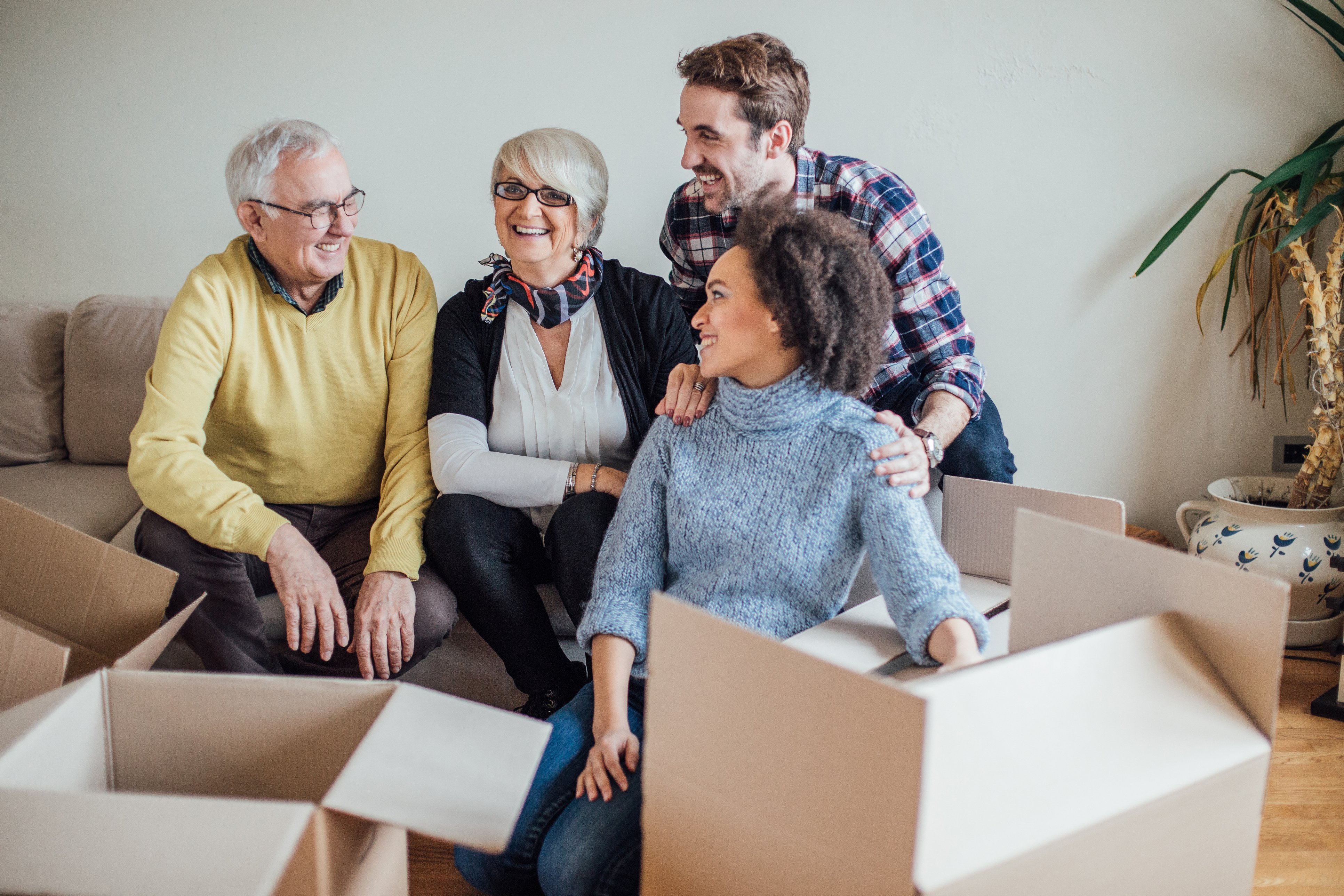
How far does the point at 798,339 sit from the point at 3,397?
2.07m

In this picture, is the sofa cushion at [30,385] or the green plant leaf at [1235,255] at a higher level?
the green plant leaf at [1235,255]

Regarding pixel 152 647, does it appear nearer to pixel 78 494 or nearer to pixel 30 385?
pixel 78 494

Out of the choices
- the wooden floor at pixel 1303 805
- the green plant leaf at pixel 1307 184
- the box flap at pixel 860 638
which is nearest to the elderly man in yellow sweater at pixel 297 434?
the box flap at pixel 860 638

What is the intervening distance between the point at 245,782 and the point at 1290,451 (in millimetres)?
2563

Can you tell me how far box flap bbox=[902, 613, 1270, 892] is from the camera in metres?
0.68

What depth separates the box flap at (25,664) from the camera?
0.95 metres

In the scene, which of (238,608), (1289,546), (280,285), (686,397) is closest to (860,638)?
(686,397)

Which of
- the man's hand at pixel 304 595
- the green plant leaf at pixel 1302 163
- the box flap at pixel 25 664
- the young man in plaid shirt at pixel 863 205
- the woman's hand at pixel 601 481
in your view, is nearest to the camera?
the box flap at pixel 25 664

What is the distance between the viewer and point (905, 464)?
1.15 metres

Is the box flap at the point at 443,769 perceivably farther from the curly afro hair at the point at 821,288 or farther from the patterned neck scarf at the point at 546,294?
the patterned neck scarf at the point at 546,294

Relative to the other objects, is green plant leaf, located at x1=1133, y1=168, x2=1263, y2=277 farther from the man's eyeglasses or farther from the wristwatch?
the man's eyeglasses

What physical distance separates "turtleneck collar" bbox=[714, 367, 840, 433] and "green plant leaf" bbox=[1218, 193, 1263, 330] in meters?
1.54

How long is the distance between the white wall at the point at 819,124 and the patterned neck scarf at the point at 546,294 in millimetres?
652

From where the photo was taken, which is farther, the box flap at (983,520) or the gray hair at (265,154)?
the gray hair at (265,154)
